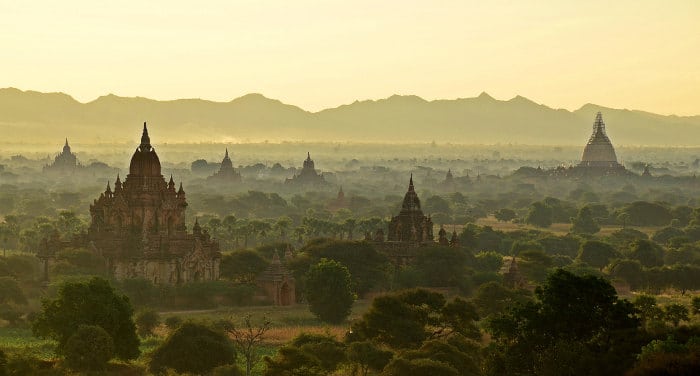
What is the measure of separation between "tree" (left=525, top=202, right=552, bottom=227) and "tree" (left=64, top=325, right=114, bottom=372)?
133531 mm

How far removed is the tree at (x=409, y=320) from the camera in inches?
2648

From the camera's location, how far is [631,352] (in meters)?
50.4

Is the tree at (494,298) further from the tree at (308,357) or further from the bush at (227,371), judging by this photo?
the bush at (227,371)

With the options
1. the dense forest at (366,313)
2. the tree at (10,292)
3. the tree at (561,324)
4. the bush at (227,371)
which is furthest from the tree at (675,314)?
the tree at (10,292)

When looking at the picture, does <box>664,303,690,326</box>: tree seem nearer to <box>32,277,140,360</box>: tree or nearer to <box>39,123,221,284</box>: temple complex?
<box>32,277,140,360</box>: tree

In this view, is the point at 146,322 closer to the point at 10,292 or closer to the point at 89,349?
the point at 10,292

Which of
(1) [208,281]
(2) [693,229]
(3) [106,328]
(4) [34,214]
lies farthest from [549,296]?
(4) [34,214]

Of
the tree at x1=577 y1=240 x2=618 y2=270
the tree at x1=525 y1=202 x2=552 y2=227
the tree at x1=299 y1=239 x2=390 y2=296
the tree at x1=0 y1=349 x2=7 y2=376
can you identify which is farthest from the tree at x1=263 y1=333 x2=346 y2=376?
the tree at x1=525 y1=202 x2=552 y2=227

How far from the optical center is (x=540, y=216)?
7594 inches

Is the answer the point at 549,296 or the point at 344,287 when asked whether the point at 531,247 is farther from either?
the point at 549,296

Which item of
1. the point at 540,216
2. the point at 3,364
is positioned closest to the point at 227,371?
the point at 3,364

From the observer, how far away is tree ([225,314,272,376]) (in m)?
64.2

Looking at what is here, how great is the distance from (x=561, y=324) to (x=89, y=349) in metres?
24.0

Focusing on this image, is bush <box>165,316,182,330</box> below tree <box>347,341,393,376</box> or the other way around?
below
